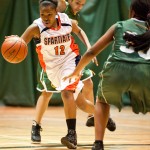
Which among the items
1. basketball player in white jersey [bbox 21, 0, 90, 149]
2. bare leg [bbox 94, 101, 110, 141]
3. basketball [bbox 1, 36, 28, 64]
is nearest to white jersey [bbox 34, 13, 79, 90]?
basketball player in white jersey [bbox 21, 0, 90, 149]

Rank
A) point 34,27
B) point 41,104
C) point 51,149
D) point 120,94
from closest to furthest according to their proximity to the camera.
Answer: point 120,94 < point 51,149 < point 34,27 < point 41,104

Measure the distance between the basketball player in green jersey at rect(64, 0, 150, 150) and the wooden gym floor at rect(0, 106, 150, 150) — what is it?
100 centimetres

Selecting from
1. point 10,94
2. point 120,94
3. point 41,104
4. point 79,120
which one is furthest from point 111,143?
point 10,94

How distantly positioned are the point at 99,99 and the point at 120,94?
0.23m

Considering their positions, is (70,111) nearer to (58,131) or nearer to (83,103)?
(83,103)

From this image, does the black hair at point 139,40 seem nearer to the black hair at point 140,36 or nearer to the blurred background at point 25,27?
the black hair at point 140,36

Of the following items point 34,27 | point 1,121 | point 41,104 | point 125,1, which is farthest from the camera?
point 125,1

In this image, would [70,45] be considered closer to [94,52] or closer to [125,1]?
[94,52]

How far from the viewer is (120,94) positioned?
140 inches

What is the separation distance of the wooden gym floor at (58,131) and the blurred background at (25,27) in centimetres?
34

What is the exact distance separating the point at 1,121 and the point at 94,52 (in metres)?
3.45

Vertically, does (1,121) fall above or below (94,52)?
below

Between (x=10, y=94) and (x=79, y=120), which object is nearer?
(x=79, y=120)

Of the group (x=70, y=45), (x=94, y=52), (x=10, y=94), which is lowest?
(x=10, y=94)
